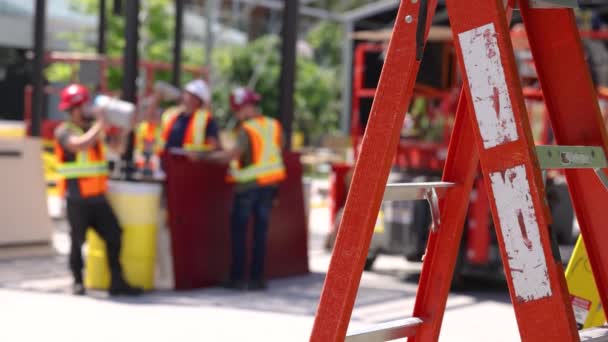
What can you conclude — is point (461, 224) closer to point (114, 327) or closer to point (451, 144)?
point (451, 144)

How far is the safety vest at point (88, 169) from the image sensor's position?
922 centimetres

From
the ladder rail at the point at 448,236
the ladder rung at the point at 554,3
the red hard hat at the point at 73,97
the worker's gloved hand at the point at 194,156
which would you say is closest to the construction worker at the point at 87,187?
the red hard hat at the point at 73,97

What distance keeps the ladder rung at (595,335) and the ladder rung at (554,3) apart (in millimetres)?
1146

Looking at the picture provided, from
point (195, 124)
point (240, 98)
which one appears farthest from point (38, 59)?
point (240, 98)

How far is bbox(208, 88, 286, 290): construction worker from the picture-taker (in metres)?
10.2

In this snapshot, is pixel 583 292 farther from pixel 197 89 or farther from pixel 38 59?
pixel 38 59

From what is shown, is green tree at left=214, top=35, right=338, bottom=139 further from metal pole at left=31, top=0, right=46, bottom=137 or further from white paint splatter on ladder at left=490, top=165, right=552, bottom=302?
white paint splatter on ladder at left=490, top=165, right=552, bottom=302

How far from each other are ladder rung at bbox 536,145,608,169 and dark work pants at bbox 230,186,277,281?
6.55 m

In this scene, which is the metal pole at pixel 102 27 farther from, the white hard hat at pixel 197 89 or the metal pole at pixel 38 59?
the white hard hat at pixel 197 89

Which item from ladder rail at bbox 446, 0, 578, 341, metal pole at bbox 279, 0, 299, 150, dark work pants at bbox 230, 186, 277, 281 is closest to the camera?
ladder rail at bbox 446, 0, 578, 341

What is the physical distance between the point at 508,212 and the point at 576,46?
68cm

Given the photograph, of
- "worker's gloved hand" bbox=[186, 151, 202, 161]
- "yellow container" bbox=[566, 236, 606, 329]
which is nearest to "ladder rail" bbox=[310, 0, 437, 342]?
"yellow container" bbox=[566, 236, 606, 329]

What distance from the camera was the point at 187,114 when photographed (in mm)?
10859

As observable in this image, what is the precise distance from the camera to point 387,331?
3916 mm
